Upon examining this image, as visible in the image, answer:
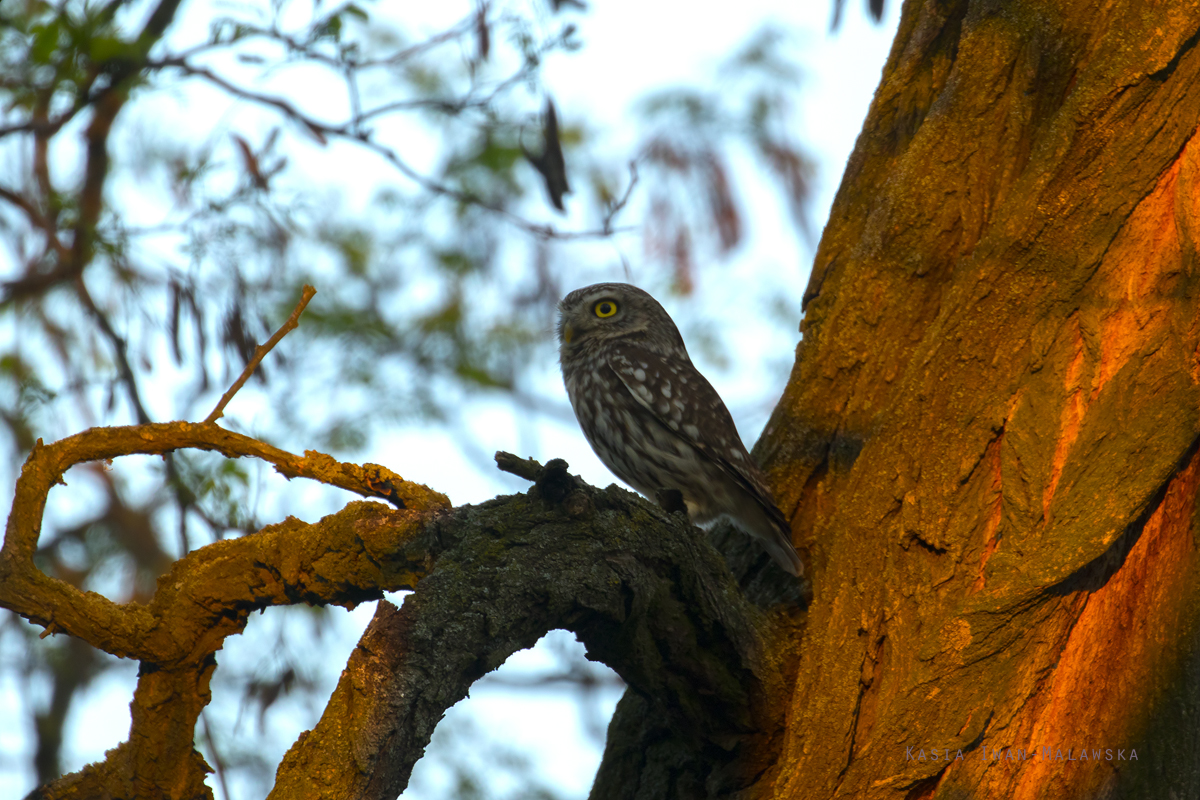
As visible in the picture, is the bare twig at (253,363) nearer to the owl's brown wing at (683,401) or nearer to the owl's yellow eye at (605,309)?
the owl's brown wing at (683,401)

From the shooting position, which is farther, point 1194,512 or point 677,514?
point 677,514

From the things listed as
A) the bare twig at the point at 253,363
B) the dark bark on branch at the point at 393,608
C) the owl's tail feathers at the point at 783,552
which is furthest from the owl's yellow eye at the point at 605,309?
the bare twig at the point at 253,363

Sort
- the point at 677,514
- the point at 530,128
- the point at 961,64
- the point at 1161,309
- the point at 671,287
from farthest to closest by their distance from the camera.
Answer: the point at 671,287, the point at 530,128, the point at 961,64, the point at 677,514, the point at 1161,309

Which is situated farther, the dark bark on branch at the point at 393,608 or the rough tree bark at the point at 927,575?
the rough tree bark at the point at 927,575

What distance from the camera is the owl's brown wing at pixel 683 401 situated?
4531mm

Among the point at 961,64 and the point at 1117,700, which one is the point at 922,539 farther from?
the point at 961,64

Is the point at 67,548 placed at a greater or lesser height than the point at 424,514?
greater

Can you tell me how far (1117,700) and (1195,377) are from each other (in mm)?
816

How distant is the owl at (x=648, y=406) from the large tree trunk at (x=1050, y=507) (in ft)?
4.16

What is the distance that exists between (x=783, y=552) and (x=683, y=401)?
152 centimetres

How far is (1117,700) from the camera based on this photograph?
2570 mm

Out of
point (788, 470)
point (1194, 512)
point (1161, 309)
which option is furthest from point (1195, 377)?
point (788, 470)

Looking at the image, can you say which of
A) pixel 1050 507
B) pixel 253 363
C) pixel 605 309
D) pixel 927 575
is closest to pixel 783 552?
pixel 927 575

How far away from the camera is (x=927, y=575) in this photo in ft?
8.77
